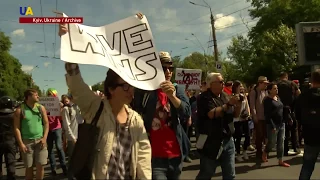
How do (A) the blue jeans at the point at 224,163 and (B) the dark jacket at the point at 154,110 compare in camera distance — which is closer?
(B) the dark jacket at the point at 154,110

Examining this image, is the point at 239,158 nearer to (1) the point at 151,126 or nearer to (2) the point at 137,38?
(1) the point at 151,126

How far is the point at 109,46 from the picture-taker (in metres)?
3.10

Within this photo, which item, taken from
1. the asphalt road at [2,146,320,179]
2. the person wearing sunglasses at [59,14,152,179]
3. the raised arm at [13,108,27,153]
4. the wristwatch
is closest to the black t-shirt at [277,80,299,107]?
the asphalt road at [2,146,320,179]

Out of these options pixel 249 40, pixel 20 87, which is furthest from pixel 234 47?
pixel 20 87

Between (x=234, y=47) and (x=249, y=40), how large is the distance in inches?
176

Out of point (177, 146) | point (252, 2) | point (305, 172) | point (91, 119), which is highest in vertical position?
point (252, 2)

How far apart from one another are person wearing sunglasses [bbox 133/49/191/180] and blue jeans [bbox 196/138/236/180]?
96cm

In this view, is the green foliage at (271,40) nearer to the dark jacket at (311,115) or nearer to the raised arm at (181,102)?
the dark jacket at (311,115)

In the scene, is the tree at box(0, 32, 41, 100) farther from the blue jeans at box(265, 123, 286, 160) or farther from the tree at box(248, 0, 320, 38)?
the blue jeans at box(265, 123, 286, 160)

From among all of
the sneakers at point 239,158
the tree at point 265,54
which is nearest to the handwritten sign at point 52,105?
the sneakers at point 239,158

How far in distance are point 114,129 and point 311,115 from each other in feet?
11.5

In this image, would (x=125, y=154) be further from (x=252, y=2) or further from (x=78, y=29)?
(x=252, y=2)

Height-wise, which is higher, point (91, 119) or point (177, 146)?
point (91, 119)

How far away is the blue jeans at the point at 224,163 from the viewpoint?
4414 mm
